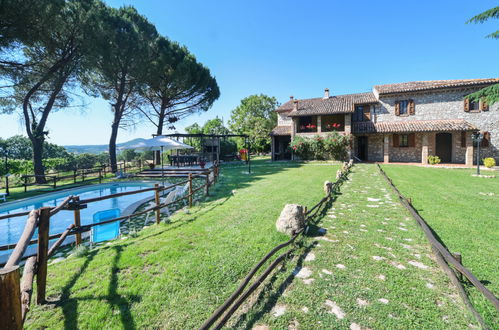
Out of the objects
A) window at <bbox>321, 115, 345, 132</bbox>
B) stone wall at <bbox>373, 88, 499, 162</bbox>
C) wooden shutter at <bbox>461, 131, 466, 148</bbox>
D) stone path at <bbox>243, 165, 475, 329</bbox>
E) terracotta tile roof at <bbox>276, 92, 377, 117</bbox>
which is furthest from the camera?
window at <bbox>321, 115, 345, 132</bbox>

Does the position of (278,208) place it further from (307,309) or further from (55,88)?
(55,88)

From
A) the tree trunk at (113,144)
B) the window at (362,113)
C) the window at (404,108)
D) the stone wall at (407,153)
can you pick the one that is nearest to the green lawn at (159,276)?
the tree trunk at (113,144)

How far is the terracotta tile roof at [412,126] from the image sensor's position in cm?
1645

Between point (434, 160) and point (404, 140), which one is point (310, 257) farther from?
point (404, 140)

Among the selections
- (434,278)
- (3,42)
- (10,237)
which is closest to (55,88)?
(3,42)

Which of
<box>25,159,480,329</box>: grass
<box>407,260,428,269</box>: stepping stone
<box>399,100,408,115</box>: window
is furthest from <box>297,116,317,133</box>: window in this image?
<box>407,260,428,269</box>: stepping stone

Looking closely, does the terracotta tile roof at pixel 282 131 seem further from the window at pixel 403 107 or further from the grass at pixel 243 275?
the grass at pixel 243 275

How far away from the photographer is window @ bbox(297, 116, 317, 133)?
21.0 meters

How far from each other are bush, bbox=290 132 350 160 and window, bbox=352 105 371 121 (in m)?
3.34

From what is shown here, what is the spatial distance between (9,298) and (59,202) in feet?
34.9

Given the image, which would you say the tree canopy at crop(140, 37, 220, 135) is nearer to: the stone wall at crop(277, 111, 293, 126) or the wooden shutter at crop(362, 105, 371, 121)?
the stone wall at crop(277, 111, 293, 126)

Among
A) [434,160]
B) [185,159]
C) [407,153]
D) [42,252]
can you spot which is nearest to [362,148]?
[407,153]

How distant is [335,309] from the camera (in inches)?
90.7

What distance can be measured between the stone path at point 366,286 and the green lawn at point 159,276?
671 millimetres
